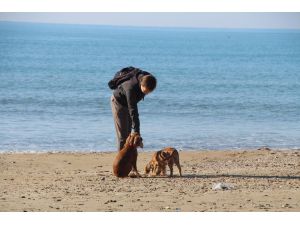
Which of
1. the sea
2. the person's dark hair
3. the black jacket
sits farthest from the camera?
the sea

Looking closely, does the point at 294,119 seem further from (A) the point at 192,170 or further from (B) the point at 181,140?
(A) the point at 192,170

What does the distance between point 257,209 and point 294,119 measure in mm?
15718

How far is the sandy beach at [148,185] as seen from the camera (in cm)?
887

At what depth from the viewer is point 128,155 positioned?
36.1ft

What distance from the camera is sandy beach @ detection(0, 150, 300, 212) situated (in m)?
8.87

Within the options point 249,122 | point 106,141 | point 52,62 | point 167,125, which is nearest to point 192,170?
point 106,141

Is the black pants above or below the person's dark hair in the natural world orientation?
below

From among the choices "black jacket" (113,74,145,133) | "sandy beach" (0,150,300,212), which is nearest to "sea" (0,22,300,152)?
"sandy beach" (0,150,300,212)

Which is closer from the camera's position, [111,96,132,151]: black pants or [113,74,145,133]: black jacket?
[113,74,145,133]: black jacket

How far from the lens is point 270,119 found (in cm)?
2419

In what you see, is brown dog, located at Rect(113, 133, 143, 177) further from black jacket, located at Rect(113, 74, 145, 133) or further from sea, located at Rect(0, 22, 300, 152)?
sea, located at Rect(0, 22, 300, 152)

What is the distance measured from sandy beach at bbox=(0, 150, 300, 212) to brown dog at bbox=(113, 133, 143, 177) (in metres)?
0.18

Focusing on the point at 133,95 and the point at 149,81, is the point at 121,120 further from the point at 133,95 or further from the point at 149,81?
the point at 149,81

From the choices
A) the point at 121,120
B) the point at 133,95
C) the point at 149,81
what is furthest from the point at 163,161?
the point at 149,81
